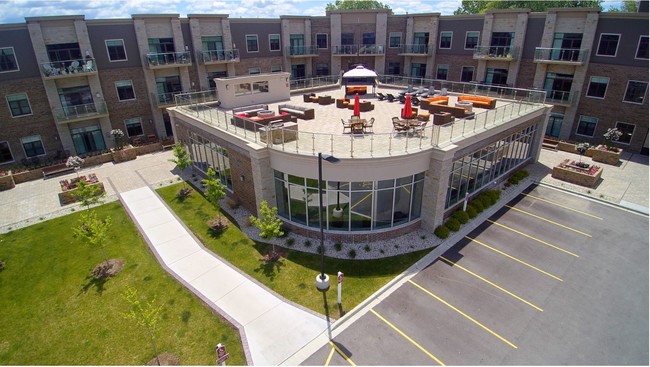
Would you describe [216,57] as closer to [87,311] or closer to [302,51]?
[302,51]

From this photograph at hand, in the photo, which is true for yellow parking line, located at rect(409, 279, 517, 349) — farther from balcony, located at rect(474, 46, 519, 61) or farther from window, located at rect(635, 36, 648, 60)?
balcony, located at rect(474, 46, 519, 61)

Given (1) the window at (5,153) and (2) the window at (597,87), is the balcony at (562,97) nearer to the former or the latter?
(2) the window at (597,87)

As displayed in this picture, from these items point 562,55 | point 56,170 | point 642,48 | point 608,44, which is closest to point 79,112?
point 56,170

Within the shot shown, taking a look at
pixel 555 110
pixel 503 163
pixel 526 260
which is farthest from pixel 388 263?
pixel 555 110

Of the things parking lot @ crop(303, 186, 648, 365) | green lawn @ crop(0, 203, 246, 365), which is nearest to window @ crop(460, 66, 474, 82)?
parking lot @ crop(303, 186, 648, 365)

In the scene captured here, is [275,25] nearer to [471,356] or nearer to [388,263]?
[388,263]

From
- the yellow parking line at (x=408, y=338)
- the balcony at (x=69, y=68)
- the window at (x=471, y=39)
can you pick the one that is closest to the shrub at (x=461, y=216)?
the yellow parking line at (x=408, y=338)
